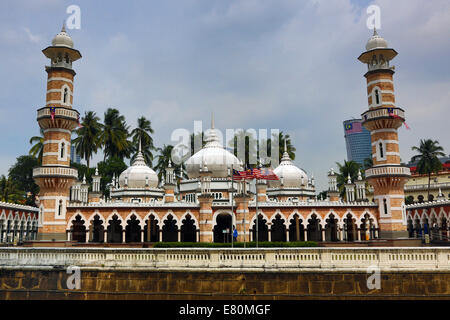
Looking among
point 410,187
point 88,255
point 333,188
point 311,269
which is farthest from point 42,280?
point 410,187

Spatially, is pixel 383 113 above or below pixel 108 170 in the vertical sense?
above

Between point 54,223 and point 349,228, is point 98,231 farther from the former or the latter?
point 349,228

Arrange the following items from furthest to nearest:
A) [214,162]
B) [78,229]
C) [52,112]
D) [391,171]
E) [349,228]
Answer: [214,162], [349,228], [78,229], [52,112], [391,171]

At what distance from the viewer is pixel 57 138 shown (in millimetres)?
34000

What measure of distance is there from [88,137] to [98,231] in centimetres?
2134

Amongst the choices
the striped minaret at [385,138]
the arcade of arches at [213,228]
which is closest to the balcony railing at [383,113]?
the striped minaret at [385,138]

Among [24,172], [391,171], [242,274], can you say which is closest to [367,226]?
[391,171]

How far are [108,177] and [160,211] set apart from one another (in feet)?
99.6

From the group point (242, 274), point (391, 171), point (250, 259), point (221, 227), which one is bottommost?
point (242, 274)

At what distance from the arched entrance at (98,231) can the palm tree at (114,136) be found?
69.9 feet

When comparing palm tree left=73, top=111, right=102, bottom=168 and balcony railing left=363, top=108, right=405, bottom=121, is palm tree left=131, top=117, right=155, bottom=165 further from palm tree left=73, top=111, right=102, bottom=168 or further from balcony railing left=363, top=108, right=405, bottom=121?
balcony railing left=363, top=108, right=405, bottom=121

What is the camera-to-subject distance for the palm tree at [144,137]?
68250 mm

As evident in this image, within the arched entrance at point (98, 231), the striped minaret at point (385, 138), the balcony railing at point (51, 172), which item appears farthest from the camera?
the arched entrance at point (98, 231)

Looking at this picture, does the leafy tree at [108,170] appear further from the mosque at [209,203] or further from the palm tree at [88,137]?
the mosque at [209,203]
